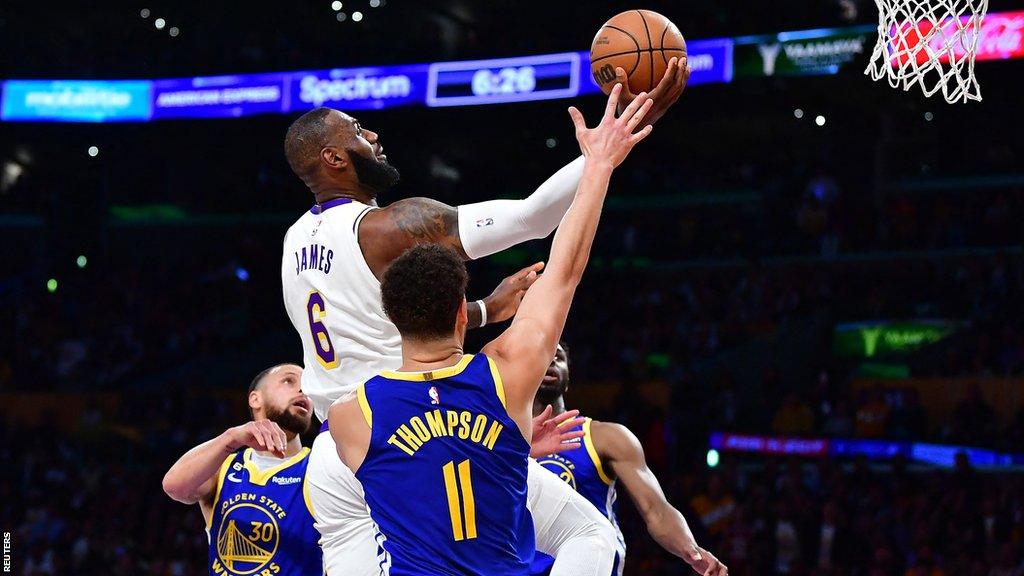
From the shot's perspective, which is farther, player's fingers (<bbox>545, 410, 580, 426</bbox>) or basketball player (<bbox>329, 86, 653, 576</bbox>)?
player's fingers (<bbox>545, 410, 580, 426</bbox>)

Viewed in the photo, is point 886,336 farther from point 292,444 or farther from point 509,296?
point 509,296

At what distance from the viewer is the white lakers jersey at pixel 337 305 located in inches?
156

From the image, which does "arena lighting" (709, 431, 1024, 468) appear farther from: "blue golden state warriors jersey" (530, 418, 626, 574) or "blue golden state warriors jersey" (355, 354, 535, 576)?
"blue golden state warriors jersey" (355, 354, 535, 576)

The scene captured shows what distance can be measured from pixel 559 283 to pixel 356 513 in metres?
1.03

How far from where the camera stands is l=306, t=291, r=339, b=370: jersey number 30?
4.05 m

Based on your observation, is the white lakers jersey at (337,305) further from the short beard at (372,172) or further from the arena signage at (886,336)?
the arena signage at (886,336)

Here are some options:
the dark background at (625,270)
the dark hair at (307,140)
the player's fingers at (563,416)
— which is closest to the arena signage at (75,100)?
→ the dark background at (625,270)

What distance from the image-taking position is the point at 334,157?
13.7 ft

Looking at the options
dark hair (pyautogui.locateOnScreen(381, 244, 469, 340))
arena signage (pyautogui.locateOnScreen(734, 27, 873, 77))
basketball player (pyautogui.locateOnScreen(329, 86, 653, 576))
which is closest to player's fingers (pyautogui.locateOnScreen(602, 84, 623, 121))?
basketball player (pyautogui.locateOnScreen(329, 86, 653, 576))

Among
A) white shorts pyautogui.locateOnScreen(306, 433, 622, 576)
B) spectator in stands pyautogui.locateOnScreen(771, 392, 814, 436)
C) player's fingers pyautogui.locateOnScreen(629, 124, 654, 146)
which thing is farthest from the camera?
spectator in stands pyautogui.locateOnScreen(771, 392, 814, 436)

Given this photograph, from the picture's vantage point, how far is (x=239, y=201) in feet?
76.8


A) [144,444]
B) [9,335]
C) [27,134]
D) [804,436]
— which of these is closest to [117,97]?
[27,134]

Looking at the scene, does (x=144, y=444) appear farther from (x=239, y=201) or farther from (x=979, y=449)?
(x=979, y=449)

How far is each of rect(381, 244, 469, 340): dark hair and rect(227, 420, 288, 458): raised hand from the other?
3.58ft
